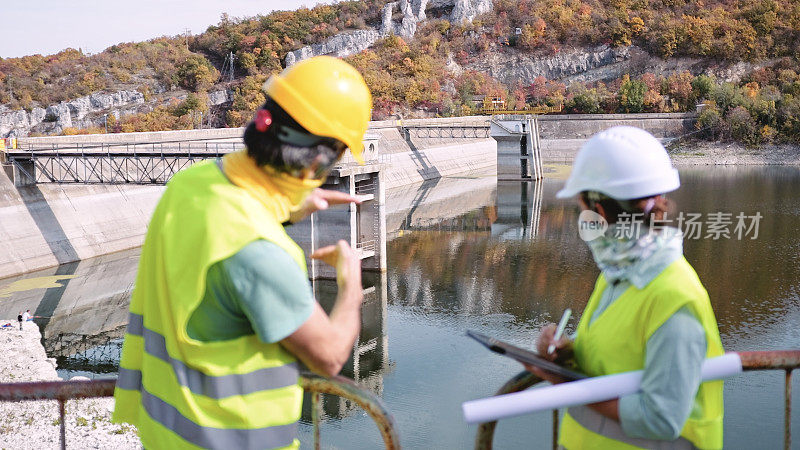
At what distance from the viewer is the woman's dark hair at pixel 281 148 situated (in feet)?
5.93

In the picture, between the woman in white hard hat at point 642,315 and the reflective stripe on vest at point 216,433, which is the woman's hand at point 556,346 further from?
the reflective stripe on vest at point 216,433

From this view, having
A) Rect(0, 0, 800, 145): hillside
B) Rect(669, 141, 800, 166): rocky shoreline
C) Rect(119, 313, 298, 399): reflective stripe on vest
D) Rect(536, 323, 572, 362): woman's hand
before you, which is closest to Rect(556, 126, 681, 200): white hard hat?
Rect(536, 323, 572, 362): woman's hand

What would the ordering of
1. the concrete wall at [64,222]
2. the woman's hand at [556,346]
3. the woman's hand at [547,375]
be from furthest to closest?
the concrete wall at [64,222]
the woman's hand at [556,346]
the woman's hand at [547,375]

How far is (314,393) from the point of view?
2.27 metres

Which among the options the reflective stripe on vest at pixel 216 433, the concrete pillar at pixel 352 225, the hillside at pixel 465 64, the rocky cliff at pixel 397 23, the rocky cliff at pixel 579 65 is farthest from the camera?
the rocky cliff at pixel 397 23

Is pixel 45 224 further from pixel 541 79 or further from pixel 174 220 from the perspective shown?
pixel 541 79

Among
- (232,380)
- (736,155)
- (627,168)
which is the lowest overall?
(736,155)

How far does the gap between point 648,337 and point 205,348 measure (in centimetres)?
108

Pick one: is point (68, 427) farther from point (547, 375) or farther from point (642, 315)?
point (642, 315)

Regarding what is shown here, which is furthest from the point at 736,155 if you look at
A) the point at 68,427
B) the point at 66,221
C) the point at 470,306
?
the point at 68,427

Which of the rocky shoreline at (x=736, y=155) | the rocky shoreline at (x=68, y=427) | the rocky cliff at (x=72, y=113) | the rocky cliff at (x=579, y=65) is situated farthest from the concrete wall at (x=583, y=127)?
the rocky shoreline at (x=68, y=427)

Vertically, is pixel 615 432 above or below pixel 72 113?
below

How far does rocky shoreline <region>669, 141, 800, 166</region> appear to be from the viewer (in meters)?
51.5

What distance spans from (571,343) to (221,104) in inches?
2054
